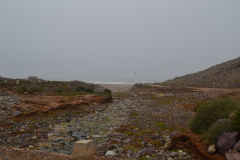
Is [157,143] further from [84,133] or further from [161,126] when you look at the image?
[84,133]

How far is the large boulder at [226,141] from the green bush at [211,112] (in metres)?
2.31

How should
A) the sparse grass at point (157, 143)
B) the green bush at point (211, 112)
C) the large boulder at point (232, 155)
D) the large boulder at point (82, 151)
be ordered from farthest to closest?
the sparse grass at point (157, 143) → the green bush at point (211, 112) → the large boulder at point (82, 151) → the large boulder at point (232, 155)

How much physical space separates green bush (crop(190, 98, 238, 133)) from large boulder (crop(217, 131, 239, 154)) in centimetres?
231

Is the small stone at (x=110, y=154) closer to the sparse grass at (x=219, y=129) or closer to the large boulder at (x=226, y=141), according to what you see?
the sparse grass at (x=219, y=129)

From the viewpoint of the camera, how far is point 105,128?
14859 millimetres

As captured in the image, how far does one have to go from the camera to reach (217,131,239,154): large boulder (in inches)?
306

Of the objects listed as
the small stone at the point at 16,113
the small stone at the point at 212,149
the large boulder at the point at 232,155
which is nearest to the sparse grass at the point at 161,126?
the small stone at the point at 212,149

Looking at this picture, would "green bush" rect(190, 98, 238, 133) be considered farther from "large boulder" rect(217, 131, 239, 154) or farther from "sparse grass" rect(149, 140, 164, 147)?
"large boulder" rect(217, 131, 239, 154)

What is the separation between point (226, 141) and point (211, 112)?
9.70ft

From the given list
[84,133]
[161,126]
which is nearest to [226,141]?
[161,126]

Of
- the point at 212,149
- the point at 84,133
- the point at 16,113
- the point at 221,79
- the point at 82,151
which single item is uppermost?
the point at 221,79

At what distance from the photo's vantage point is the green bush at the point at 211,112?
34.1 ft

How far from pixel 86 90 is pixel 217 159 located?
3045cm

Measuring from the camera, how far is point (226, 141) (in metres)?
7.90
